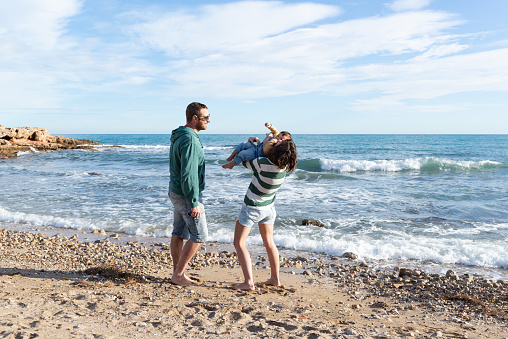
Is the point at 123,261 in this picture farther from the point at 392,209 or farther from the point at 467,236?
the point at 392,209

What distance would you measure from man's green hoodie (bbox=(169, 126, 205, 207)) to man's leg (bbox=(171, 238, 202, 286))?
0.57 m

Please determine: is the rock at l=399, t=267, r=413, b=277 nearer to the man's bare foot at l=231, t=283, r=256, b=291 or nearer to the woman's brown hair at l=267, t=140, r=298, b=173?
the man's bare foot at l=231, t=283, r=256, b=291

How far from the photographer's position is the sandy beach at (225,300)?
10.7 feet

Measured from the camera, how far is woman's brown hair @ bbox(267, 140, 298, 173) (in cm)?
388

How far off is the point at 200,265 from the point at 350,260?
2.43m

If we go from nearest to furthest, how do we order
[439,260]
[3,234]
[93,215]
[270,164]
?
[270,164] → [439,260] → [3,234] → [93,215]

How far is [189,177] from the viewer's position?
393cm

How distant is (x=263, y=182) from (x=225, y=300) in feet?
4.47

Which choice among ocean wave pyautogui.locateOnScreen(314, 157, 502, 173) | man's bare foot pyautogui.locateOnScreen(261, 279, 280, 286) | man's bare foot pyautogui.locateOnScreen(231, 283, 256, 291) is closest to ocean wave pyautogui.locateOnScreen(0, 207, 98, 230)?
man's bare foot pyautogui.locateOnScreen(231, 283, 256, 291)

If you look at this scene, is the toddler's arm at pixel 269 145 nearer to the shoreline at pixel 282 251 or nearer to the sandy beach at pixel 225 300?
the sandy beach at pixel 225 300

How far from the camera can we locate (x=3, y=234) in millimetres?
7078

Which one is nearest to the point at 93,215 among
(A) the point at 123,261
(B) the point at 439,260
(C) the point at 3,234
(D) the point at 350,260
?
(C) the point at 3,234

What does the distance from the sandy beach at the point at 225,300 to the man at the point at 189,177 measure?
679 mm

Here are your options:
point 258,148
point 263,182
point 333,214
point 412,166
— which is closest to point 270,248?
point 263,182
